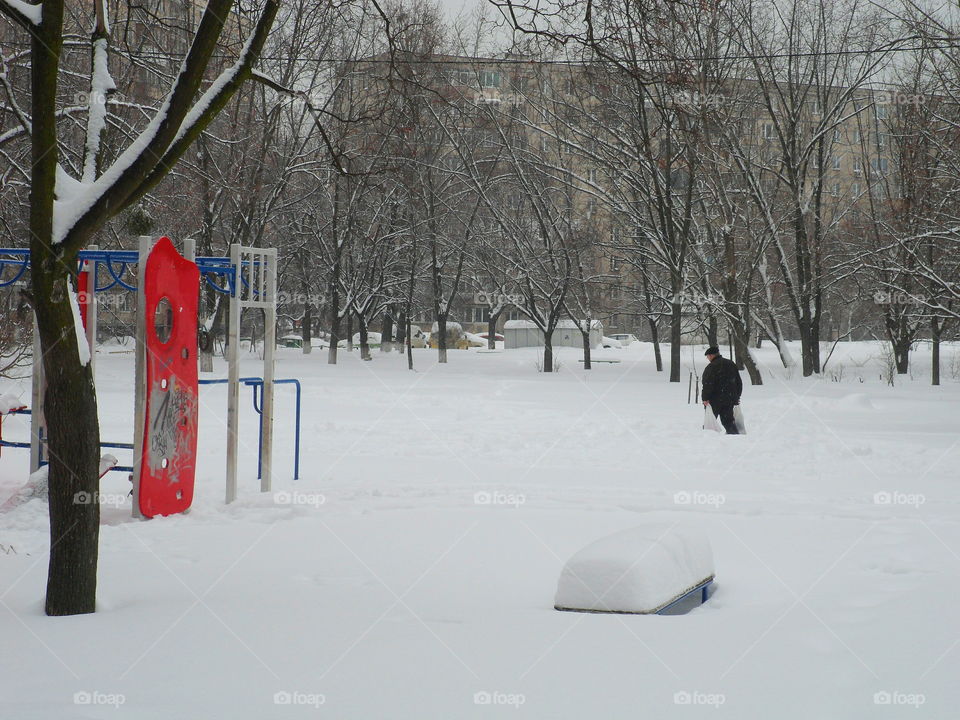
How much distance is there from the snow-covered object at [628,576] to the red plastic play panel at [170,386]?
4440 mm

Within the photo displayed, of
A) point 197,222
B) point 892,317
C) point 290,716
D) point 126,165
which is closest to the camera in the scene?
point 290,716

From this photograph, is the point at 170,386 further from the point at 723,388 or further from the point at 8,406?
the point at 723,388

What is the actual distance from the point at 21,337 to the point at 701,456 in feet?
35.5

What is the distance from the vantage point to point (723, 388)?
1548 cm

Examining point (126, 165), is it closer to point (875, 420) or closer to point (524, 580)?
point (524, 580)

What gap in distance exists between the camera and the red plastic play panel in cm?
828

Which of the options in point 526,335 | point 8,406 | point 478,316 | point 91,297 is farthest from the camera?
point 478,316

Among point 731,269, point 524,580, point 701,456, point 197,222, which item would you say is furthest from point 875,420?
point 197,222

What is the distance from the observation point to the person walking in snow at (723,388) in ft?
50.6

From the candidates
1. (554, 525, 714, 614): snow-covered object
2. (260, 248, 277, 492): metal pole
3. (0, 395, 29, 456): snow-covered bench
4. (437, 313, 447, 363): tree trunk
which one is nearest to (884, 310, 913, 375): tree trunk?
(437, 313, 447, 363): tree trunk

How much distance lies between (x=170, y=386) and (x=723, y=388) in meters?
9.67

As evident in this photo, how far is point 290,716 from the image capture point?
3.70 meters

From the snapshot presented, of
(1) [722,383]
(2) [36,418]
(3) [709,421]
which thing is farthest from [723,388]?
(2) [36,418]

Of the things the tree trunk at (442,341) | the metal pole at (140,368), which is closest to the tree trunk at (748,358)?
the tree trunk at (442,341)
